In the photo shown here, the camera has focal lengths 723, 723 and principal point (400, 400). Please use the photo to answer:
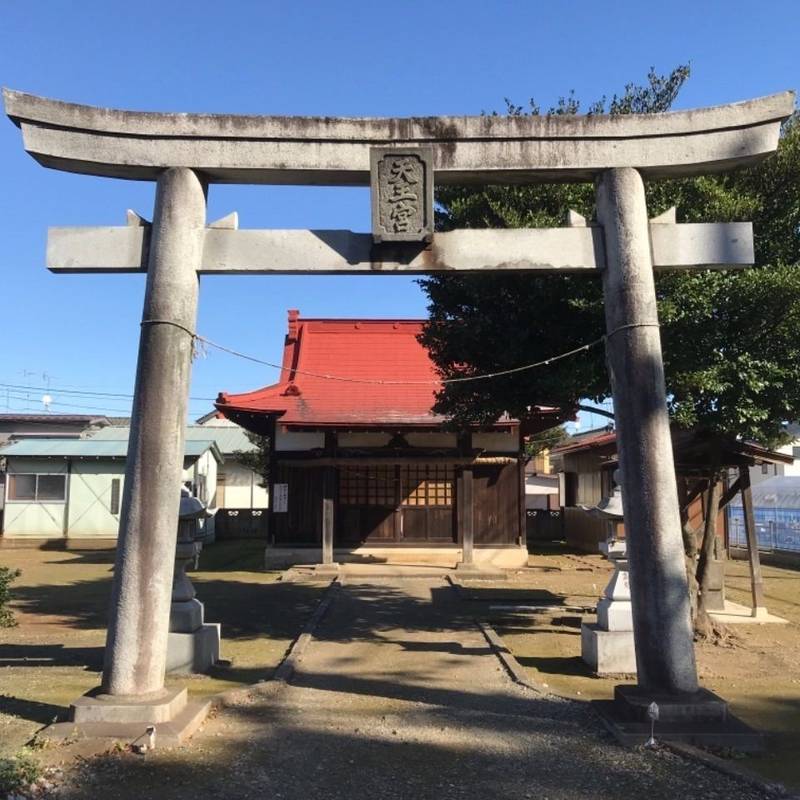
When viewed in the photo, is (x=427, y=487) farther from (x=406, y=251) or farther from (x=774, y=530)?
(x=406, y=251)

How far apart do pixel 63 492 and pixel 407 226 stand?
23486mm

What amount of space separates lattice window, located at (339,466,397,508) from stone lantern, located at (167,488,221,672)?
10.9 meters

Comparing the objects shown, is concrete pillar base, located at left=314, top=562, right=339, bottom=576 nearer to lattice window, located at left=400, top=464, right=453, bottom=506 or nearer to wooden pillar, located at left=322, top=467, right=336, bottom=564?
wooden pillar, located at left=322, top=467, right=336, bottom=564

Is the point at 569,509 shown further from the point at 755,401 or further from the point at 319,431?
the point at 755,401

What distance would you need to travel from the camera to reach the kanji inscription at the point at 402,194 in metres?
6.38

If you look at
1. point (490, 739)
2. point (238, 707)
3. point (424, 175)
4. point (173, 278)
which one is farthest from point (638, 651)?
point (173, 278)

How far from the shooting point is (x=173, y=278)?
20.3ft

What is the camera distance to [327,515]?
57.7 feet

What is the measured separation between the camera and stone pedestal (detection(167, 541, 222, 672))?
7863 millimetres

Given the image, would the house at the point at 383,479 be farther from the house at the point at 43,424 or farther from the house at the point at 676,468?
the house at the point at 43,424

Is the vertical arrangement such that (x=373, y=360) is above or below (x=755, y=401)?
above

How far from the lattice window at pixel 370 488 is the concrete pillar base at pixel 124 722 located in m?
13.6

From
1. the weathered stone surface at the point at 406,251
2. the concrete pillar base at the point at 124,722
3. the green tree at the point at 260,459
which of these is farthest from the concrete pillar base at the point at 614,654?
the green tree at the point at 260,459

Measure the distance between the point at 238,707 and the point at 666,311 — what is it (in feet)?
18.8
